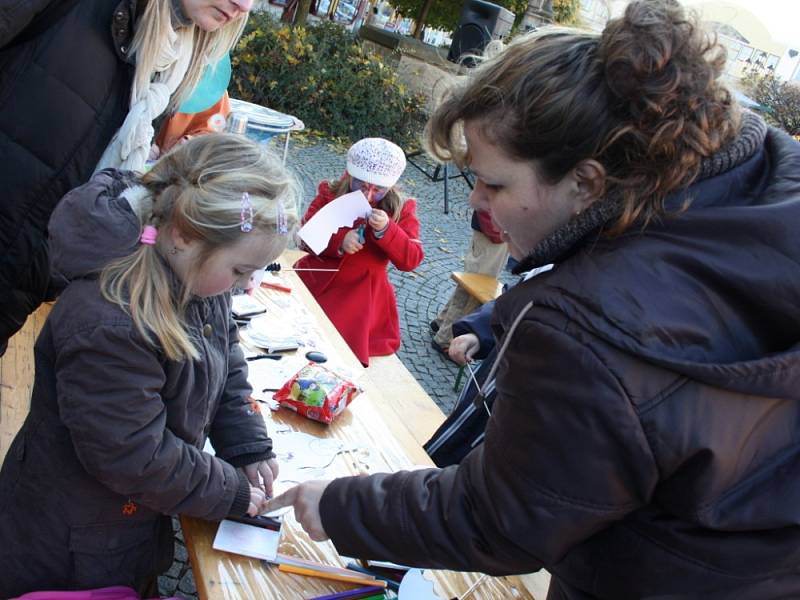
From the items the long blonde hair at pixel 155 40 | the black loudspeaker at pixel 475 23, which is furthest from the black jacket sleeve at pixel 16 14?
the black loudspeaker at pixel 475 23

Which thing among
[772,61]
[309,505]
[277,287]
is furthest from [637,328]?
[772,61]

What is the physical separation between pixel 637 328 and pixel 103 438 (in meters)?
1.08

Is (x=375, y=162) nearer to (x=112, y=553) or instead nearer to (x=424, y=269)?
(x=112, y=553)

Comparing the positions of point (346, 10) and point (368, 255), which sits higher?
point (368, 255)

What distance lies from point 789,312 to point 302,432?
4.61ft

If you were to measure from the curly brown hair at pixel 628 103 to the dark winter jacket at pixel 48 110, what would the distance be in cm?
136

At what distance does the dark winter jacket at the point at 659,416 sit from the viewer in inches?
40.1

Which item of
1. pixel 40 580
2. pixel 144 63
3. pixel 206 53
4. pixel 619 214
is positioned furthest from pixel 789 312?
pixel 206 53

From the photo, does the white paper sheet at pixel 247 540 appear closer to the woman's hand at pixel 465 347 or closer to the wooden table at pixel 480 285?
the woman's hand at pixel 465 347

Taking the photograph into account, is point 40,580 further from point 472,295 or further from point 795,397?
point 472,295

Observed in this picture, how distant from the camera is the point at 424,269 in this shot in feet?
22.0

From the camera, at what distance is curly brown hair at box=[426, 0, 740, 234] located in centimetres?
108

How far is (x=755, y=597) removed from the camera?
1.22 m

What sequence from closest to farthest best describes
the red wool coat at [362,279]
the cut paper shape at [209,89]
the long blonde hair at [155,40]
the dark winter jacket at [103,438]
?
the dark winter jacket at [103,438] → the long blonde hair at [155,40] → the cut paper shape at [209,89] → the red wool coat at [362,279]
